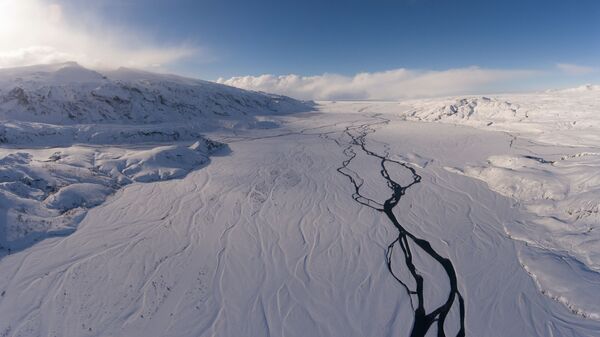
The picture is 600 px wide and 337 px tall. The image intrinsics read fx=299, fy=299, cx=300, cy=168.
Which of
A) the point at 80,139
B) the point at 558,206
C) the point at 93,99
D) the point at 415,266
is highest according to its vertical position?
the point at 93,99

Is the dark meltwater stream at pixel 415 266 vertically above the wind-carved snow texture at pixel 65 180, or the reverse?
the wind-carved snow texture at pixel 65 180

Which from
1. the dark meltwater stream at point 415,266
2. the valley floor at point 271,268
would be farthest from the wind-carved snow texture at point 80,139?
the dark meltwater stream at point 415,266

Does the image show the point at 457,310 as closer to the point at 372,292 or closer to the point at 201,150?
the point at 372,292

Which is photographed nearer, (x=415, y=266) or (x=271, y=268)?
(x=271, y=268)

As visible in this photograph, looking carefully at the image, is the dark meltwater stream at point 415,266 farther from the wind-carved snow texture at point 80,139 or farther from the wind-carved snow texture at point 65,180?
the wind-carved snow texture at point 80,139

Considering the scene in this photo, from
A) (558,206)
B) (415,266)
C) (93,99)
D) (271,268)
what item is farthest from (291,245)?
(93,99)

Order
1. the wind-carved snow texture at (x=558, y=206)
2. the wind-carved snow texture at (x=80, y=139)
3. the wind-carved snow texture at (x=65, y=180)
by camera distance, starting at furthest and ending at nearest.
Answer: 1. the wind-carved snow texture at (x=80, y=139)
2. the wind-carved snow texture at (x=65, y=180)
3. the wind-carved snow texture at (x=558, y=206)

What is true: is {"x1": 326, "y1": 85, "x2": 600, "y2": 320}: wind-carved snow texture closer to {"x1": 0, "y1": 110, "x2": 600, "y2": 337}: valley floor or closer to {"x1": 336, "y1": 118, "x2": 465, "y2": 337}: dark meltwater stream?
{"x1": 0, "y1": 110, "x2": 600, "y2": 337}: valley floor

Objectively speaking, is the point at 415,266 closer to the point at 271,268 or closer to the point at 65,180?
the point at 271,268
